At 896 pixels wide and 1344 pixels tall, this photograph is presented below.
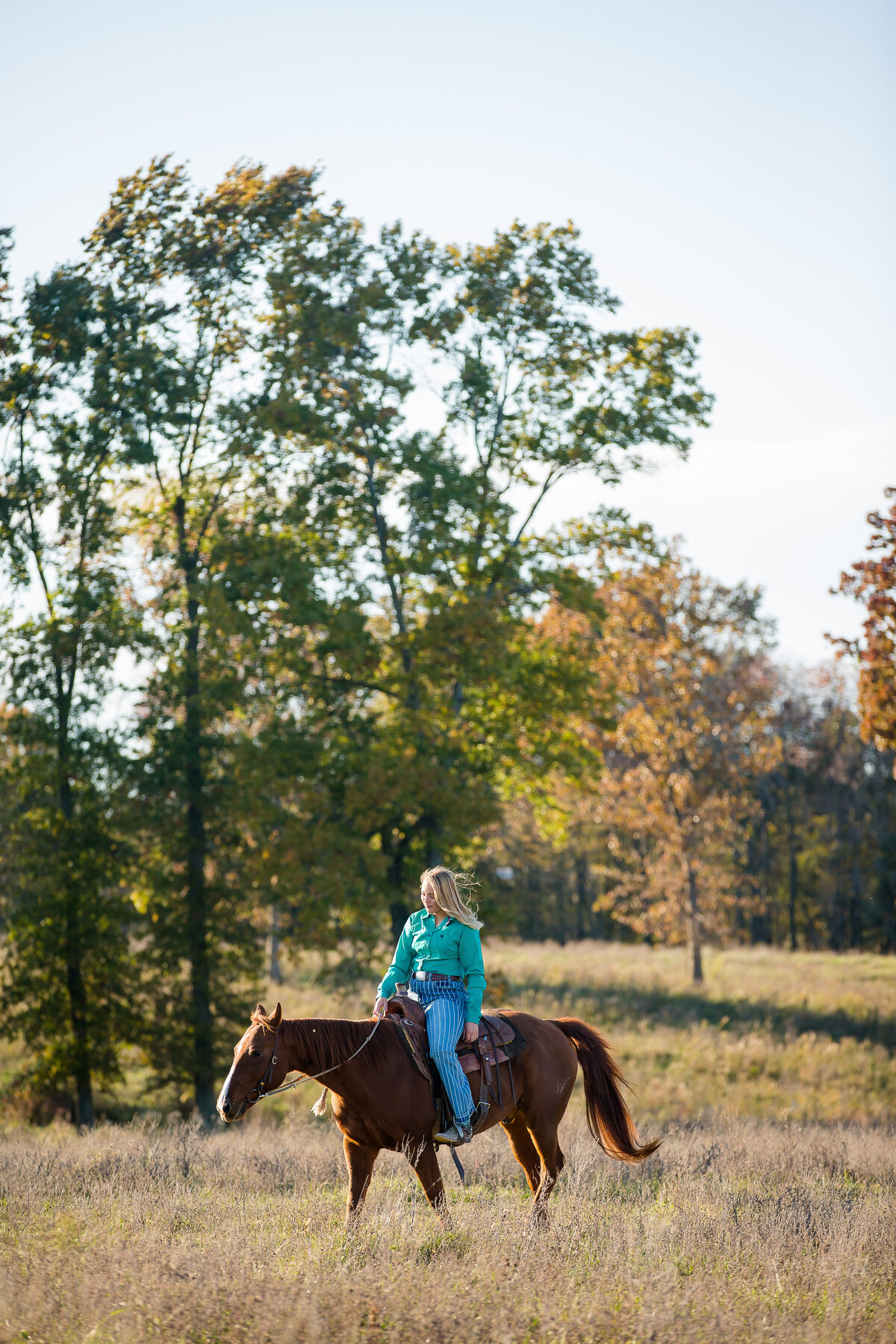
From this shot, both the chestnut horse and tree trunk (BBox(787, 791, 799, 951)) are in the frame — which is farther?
tree trunk (BBox(787, 791, 799, 951))

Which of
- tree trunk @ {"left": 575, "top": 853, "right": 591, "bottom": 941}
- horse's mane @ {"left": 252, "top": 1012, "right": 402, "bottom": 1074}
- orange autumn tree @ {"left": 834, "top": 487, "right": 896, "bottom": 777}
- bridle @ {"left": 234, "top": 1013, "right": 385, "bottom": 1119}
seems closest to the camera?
bridle @ {"left": 234, "top": 1013, "right": 385, "bottom": 1119}

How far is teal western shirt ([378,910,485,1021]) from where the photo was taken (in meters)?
6.52

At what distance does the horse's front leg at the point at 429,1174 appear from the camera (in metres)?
6.25

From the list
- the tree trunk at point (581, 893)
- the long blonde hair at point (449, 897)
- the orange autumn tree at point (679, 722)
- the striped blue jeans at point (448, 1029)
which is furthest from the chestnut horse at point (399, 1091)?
the tree trunk at point (581, 893)

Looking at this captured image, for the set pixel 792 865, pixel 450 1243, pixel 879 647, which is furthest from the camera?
pixel 792 865

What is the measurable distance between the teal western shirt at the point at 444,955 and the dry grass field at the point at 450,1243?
1.28 m

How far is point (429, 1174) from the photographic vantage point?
6.29 m

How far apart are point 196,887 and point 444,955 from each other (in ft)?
38.5

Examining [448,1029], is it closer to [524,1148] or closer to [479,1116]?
[479,1116]

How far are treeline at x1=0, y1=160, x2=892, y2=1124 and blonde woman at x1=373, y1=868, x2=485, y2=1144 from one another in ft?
29.8

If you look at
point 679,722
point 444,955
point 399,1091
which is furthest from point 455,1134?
point 679,722

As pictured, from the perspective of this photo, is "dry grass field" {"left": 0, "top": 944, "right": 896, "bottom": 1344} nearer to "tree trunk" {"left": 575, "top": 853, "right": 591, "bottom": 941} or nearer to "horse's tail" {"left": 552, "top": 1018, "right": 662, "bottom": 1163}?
"horse's tail" {"left": 552, "top": 1018, "right": 662, "bottom": 1163}

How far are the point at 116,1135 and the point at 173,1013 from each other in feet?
23.1

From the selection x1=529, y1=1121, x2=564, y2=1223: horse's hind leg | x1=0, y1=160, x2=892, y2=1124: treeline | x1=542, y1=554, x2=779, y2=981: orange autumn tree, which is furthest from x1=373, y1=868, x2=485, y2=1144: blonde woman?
x1=542, y1=554, x2=779, y2=981: orange autumn tree
